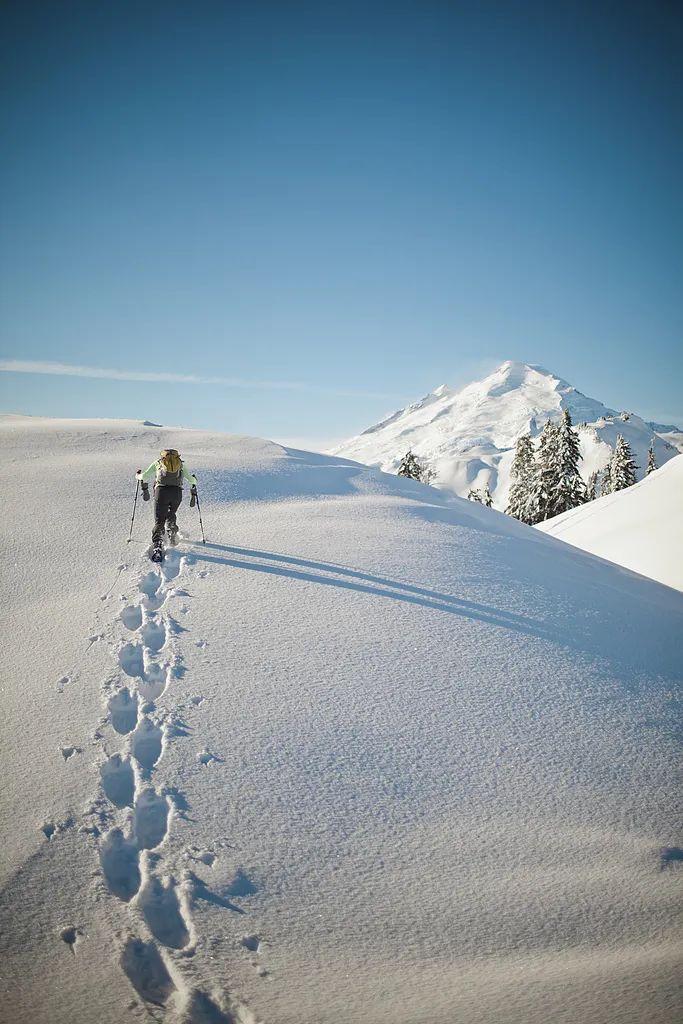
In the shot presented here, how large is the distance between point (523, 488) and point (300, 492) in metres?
38.8

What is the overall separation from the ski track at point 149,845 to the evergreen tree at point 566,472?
136ft

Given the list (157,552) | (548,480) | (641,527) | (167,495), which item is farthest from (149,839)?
(548,480)

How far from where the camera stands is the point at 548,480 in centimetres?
4269

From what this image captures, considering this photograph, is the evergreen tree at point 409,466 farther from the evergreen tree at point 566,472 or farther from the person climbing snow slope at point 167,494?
the person climbing snow slope at point 167,494

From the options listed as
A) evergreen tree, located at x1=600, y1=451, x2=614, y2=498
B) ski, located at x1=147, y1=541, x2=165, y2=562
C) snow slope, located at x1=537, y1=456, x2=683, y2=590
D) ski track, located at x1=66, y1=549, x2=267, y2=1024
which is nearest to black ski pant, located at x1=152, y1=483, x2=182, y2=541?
ski, located at x1=147, y1=541, x2=165, y2=562

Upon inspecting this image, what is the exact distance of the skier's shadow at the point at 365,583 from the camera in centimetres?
805

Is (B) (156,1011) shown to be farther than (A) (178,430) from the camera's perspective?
No

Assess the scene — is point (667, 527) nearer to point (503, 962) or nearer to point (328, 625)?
point (328, 625)

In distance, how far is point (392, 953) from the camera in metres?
3.69

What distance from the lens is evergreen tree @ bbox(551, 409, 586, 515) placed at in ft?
137

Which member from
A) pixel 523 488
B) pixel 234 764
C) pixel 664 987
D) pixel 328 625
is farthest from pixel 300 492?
pixel 523 488

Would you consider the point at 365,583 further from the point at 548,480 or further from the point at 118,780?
the point at 548,480

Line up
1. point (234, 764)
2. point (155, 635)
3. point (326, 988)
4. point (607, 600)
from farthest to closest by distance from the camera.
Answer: point (607, 600) → point (155, 635) → point (234, 764) → point (326, 988)

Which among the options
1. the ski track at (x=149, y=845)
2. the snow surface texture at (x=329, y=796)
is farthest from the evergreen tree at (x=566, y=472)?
the ski track at (x=149, y=845)
